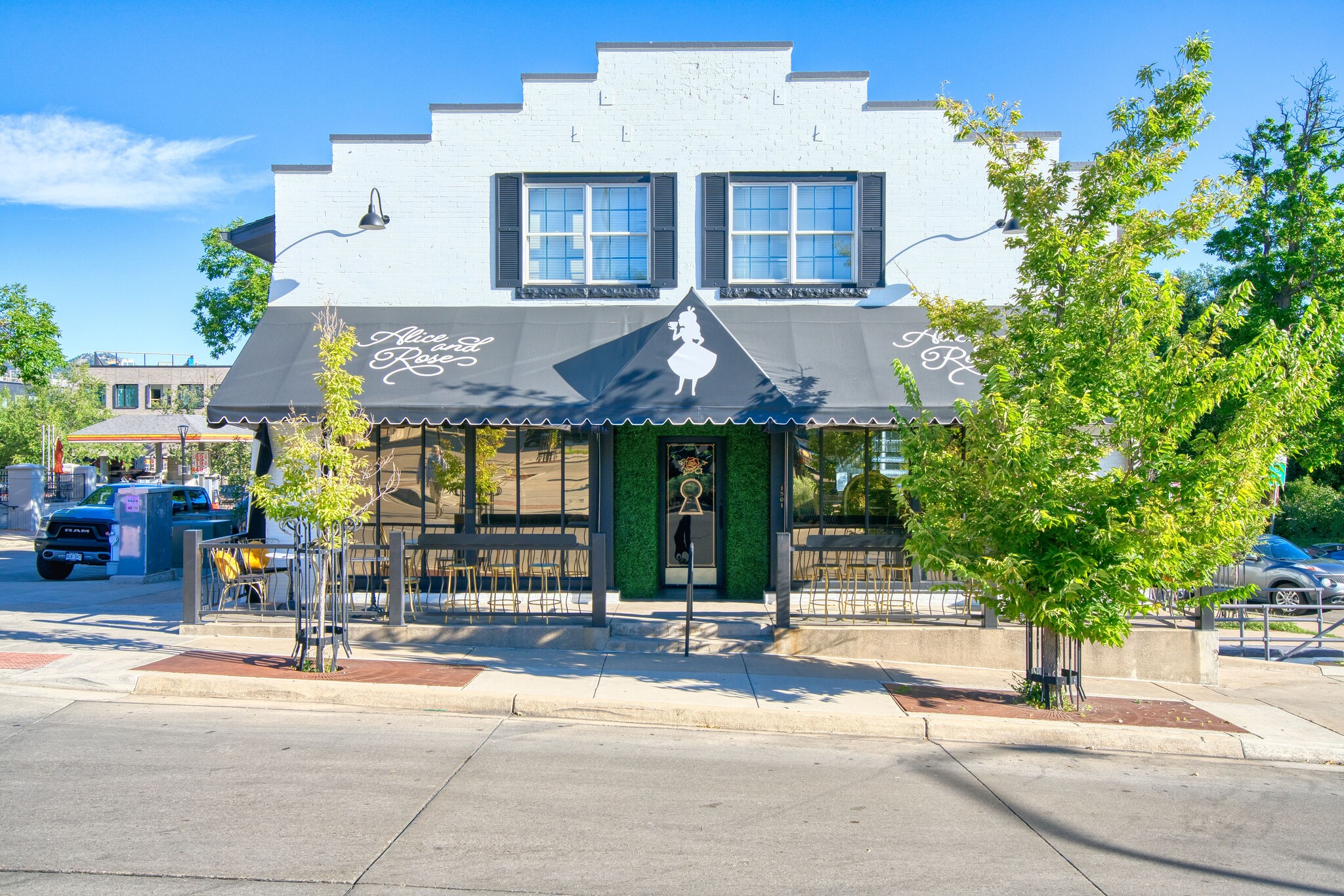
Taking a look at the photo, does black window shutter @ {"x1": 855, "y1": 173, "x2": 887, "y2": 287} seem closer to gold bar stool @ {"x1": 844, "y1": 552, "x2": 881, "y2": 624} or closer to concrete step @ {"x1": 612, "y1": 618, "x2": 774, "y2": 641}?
gold bar stool @ {"x1": 844, "y1": 552, "x2": 881, "y2": 624}

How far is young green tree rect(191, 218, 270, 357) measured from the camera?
30.2 m

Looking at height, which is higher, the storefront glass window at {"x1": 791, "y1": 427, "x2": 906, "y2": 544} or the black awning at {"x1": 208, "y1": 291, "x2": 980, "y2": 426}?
the black awning at {"x1": 208, "y1": 291, "x2": 980, "y2": 426}

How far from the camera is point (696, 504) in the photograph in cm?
1292

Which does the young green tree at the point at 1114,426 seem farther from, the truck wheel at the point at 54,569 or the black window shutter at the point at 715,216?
the truck wheel at the point at 54,569

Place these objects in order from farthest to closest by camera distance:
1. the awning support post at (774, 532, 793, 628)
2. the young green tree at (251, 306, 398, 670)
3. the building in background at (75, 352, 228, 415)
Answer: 1. the building in background at (75, 352, 228, 415)
2. the awning support post at (774, 532, 793, 628)
3. the young green tree at (251, 306, 398, 670)

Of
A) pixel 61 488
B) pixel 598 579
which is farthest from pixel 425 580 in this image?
pixel 61 488

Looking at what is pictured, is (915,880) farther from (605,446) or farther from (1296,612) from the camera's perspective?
(1296,612)

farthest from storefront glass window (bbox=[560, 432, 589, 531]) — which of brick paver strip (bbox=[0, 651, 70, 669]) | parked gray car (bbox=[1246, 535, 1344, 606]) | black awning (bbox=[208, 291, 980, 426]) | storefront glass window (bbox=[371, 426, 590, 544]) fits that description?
parked gray car (bbox=[1246, 535, 1344, 606])

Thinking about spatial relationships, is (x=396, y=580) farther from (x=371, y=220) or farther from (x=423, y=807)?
(x=423, y=807)

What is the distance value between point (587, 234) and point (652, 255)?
41.0 inches

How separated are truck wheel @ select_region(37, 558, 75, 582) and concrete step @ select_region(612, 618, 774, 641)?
11579 mm

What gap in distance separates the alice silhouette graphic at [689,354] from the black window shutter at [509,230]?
8.62ft

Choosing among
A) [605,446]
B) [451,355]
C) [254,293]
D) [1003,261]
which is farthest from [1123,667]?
[254,293]

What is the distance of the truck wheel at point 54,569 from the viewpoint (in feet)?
53.5
